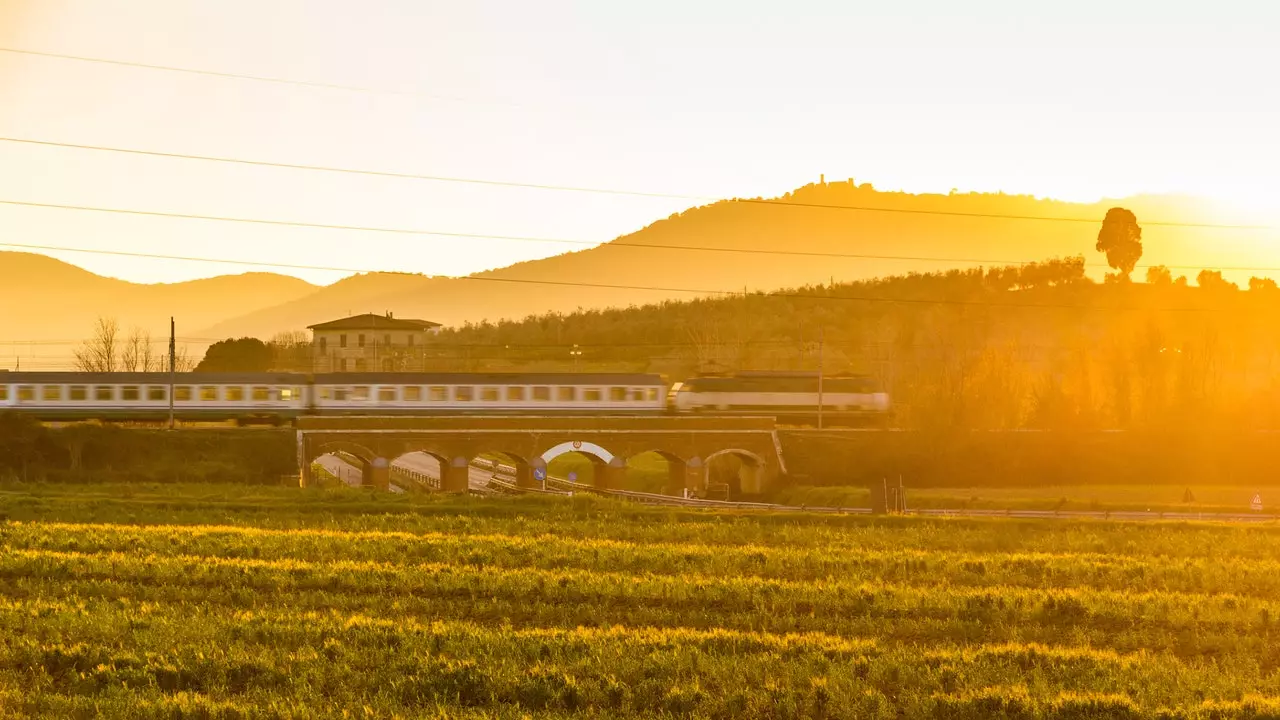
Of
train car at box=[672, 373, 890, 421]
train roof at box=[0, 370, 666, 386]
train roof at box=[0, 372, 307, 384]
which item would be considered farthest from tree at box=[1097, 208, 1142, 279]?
train roof at box=[0, 372, 307, 384]

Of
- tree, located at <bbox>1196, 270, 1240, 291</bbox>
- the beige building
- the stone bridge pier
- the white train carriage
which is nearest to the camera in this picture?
the stone bridge pier

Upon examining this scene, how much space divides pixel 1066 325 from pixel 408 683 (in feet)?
557

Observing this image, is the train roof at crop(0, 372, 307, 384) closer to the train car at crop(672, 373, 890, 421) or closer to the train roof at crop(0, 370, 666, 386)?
the train roof at crop(0, 370, 666, 386)

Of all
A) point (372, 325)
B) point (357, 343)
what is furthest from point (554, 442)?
point (357, 343)

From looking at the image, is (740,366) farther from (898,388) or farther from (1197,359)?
(1197,359)

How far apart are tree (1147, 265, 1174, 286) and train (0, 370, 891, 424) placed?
119735 mm

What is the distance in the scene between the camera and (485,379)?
79.2 meters

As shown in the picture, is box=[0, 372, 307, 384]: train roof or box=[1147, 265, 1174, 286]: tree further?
box=[1147, 265, 1174, 286]: tree

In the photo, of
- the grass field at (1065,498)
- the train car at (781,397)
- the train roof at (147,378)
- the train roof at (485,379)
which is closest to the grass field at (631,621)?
the grass field at (1065,498)

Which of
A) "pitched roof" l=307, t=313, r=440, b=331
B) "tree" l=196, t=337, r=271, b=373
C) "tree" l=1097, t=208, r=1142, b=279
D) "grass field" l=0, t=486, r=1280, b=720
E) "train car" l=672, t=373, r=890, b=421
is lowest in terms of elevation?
"grass field" l=0, t=486, r=1280, b=720

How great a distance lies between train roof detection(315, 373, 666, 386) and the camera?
7794 centimetres

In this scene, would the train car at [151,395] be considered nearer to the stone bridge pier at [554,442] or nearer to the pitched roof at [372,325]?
the stone bridge pier at [554,442]

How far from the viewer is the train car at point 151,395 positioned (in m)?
74.3

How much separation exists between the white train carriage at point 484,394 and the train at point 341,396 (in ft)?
0.21
